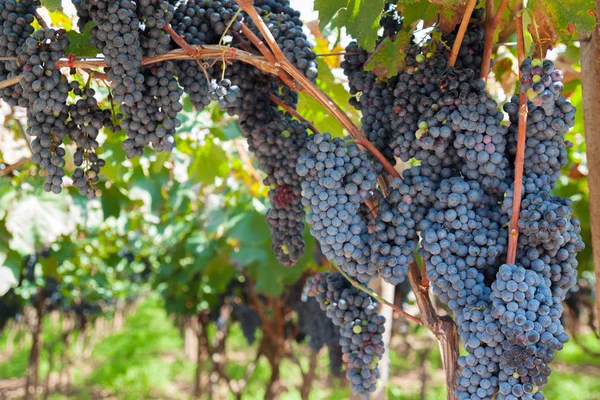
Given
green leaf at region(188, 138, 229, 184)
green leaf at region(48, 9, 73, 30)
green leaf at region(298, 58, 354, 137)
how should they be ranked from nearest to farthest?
1. green leaf at region(298, 58, 354, 137)
2. green leaf at region(48, 9, 73, 30)
3. green leaf at region(188, 138, 229, 184)

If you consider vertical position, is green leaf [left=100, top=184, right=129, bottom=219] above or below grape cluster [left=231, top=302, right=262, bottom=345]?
above

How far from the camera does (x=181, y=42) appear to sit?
1436 mm

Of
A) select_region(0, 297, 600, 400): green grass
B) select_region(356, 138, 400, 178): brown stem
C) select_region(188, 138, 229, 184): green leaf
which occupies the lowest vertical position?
select_region(0, 297, 600, 400): green grass

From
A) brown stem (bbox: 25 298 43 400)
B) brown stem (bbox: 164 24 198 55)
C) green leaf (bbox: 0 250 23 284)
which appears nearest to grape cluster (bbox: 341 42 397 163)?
brown stem (bbox: 164 24 198 55)

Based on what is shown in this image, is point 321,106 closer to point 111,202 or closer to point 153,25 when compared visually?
point 153,25

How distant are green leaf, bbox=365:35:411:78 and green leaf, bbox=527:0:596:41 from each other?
0.31 metres

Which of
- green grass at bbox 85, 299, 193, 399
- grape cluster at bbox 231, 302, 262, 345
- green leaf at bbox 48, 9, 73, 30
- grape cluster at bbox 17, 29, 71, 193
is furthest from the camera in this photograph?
green grass at bbox 85, 299, 193, 399

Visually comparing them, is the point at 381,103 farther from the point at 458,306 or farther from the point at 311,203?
the point at 458,306

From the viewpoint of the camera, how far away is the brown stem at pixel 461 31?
4.52 feet

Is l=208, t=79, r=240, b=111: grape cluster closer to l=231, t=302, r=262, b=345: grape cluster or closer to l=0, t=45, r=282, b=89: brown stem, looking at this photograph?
l=0, t=45, r=282, b=89: brown stem

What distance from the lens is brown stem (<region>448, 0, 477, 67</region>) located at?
1377mm

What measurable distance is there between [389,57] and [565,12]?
41cm

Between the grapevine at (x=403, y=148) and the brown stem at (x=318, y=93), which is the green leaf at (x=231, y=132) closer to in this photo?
Result: the grapevine at (x=403, y=148)

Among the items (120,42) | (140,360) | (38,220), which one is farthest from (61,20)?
(140,360)
